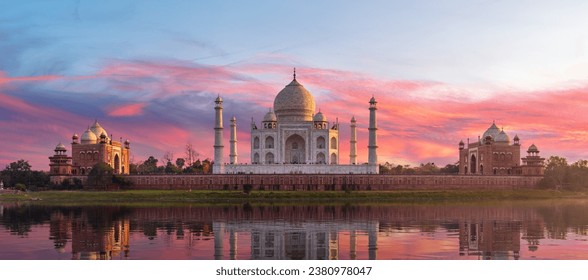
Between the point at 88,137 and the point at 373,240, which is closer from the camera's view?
the point at 373,240

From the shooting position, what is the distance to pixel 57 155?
76.6 meters

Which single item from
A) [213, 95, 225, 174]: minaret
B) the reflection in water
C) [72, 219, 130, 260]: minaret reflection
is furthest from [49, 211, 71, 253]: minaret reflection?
[213, 95, 225, 174]: minaret

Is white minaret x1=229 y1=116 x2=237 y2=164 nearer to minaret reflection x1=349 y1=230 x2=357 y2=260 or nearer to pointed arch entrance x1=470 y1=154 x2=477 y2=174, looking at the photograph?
pointed arch entrance x1=470 y1=154 x2=477 y2=174

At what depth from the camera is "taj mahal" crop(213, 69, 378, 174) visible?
76.0m

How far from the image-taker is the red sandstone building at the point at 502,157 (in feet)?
256

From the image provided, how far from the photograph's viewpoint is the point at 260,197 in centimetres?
6203

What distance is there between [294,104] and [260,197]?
21.7 m

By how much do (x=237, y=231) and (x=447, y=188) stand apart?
4596 cm

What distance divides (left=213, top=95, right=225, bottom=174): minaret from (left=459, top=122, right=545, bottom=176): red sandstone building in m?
26.8

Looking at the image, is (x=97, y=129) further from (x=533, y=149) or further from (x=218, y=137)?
(x=533, y=149)

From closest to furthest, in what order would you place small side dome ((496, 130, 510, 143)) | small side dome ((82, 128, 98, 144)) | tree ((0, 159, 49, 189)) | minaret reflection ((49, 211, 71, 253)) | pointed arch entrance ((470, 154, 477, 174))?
minaret reflection ((49, 211, 71, 253)) < tree ((0, 159, 49, 189)) < small side dome ((82, 128, 98, 144)) < small side dome ((496, 130, 510, 143)) < pointed arch entrance ((470, 154, 477, 174))

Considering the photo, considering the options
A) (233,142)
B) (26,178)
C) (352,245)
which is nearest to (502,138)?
(233,142)
